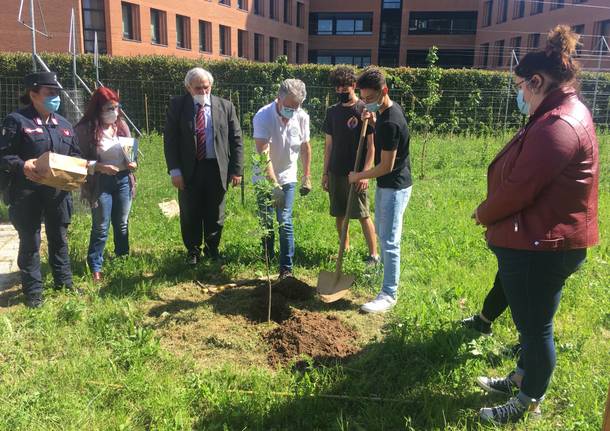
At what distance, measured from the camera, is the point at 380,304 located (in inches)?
163

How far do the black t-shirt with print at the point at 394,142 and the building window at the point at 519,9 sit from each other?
3720 cm

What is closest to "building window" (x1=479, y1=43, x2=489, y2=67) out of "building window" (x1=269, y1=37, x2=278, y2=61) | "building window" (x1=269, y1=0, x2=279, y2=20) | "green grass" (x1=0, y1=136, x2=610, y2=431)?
"building window" (x1=269, y1=37, x2=278, y2=61)

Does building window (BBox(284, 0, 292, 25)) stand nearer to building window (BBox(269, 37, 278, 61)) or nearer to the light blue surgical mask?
building window (BBox(269, 37, 278, 61))

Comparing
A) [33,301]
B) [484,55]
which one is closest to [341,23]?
[484,55]

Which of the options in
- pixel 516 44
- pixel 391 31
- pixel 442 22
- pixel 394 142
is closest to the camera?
pixel 394 142

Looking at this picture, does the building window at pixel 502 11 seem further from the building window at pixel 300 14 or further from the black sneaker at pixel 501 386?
the black sneaker at pixel 501 386

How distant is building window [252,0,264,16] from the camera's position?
120 ft

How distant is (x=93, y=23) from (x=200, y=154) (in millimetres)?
22843

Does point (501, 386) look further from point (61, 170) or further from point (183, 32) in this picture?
point (183, 32)

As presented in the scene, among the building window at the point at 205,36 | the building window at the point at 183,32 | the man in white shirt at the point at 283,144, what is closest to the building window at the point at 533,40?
the building window at the point at 205,36

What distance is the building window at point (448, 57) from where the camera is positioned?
42406 mm

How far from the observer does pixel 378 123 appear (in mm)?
3742

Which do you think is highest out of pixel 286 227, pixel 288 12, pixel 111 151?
pixel 288 12

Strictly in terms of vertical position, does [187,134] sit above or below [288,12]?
below
